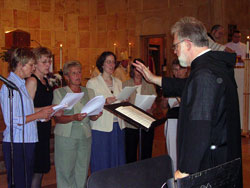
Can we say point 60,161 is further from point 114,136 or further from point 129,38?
point 129,38

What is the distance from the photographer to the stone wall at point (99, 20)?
1014 cm

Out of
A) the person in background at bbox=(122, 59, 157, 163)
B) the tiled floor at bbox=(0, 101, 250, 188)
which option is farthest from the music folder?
the person in background at bbox=(122, 59, 157, 163)

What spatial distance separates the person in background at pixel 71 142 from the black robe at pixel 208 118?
169cm

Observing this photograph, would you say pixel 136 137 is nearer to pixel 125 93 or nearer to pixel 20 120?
pixel 125 93

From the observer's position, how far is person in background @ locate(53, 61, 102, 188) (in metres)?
3.54

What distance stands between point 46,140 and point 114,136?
2.74ft

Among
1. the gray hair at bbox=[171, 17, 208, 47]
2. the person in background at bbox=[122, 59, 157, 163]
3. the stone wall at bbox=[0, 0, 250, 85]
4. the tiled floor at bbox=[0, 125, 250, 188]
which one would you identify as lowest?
the tiled floor at bbox=[0, 125, 250, 188]

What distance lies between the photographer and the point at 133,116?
2996 mm

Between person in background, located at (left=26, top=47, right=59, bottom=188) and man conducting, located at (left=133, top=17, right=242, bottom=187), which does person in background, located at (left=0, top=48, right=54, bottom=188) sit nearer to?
person in background, located at (left=26, top=47, right=59, bottom=188)

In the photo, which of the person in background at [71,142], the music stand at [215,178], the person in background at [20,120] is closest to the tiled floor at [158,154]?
the person in background at [71,142]

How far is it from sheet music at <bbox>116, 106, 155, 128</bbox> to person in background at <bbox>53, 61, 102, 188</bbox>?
58 centimetres

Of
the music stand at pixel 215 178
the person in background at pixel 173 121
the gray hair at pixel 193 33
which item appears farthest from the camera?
the person in background at pixel 173 121

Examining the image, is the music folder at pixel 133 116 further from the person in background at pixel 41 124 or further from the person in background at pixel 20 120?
the person in background at pixel 41 124

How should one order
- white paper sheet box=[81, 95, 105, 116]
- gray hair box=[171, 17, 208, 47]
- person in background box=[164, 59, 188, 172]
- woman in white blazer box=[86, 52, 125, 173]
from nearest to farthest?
gray hair box=[171, 17, 208, 47] → white paper sheet box=[81, 95, 105, 116] → person in background box=[164, 59, 188, 172] → woman in white blazer box=[86, 52, 125, 173]
